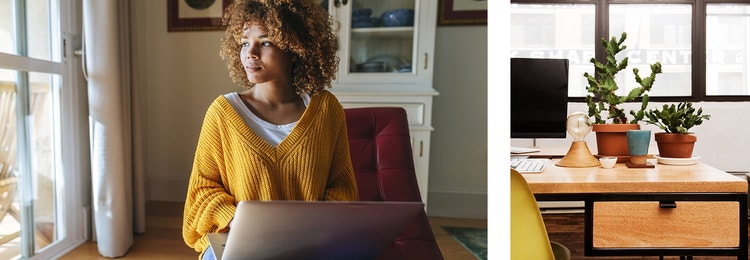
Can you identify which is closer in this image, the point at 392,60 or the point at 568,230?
the point at 392,60

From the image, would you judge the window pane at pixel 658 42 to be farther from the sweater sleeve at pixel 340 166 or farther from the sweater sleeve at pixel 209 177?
the sweater sleeve at pixel 209 177

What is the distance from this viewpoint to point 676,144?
76.8 inches

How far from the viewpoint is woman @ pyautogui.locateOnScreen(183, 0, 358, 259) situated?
2.88ft

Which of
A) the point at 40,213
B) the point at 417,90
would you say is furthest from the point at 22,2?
the point at 417,90

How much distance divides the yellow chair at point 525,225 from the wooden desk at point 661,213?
0.43 meters

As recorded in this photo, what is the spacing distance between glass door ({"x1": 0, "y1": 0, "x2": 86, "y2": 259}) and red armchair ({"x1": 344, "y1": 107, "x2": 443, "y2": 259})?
Answer: 402mm

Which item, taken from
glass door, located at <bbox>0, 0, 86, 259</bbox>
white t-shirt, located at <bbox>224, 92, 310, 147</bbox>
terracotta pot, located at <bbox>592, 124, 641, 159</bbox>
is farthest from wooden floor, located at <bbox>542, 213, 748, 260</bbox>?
Answer: glass door, located at <bbox>0, 0, 86, 259</bbox>

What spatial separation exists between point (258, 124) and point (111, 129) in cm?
20

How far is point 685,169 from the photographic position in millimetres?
1822

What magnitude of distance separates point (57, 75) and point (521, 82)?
4.93 feet

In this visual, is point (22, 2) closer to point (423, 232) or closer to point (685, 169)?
point (423, 232)

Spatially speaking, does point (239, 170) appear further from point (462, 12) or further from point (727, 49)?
point (727, 49)

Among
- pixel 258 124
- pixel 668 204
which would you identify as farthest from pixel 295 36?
pixel 668 204

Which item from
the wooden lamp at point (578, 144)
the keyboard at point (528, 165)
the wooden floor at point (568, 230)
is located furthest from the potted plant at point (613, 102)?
the wooden floor at point (568, 230)
